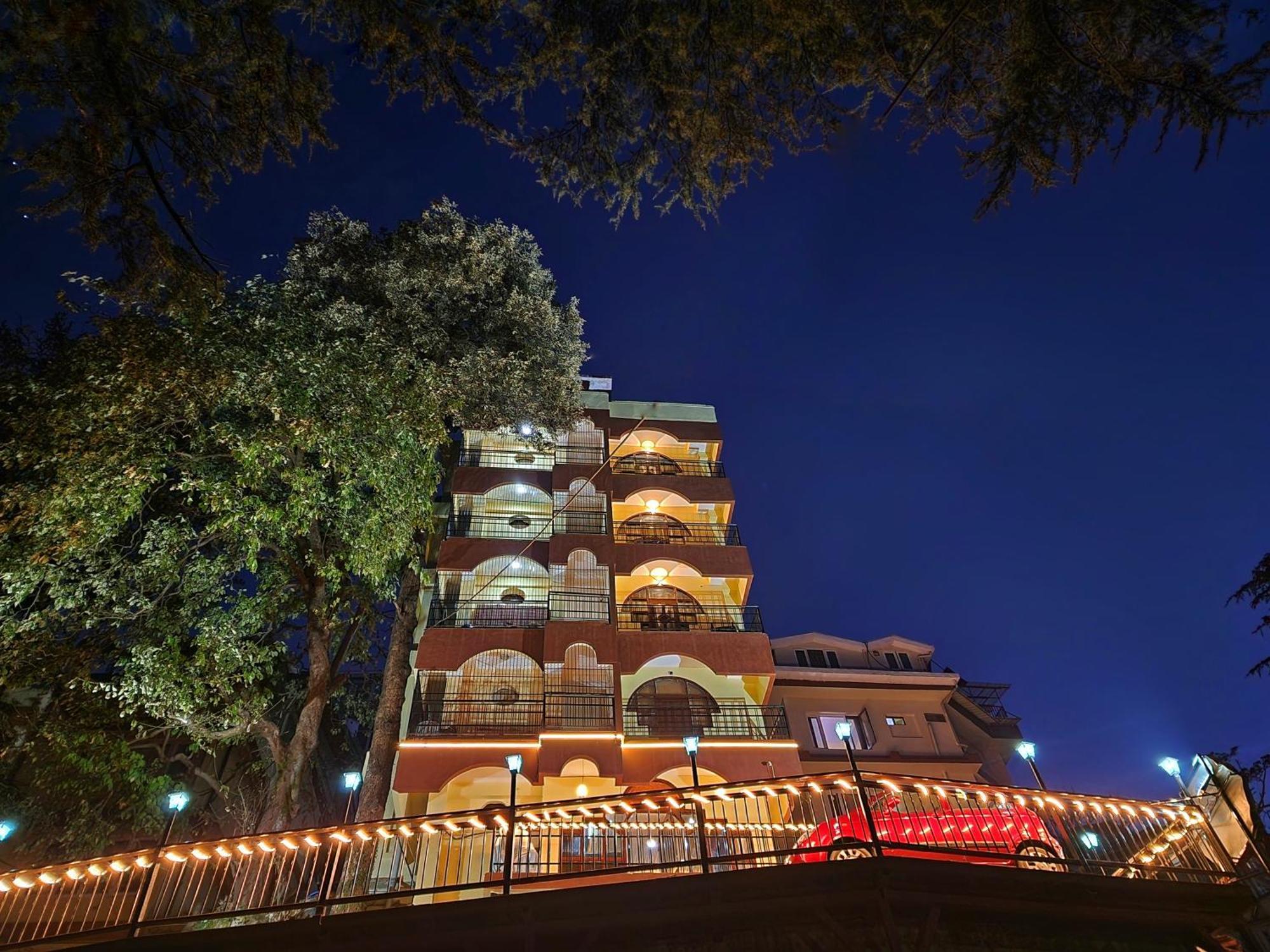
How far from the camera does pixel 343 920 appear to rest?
784 cm

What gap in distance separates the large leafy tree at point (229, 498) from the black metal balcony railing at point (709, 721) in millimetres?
7106

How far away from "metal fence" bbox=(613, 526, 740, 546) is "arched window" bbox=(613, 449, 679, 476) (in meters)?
1.92

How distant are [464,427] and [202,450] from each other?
781 cm

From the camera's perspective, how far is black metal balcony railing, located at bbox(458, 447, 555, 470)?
80.3 feet

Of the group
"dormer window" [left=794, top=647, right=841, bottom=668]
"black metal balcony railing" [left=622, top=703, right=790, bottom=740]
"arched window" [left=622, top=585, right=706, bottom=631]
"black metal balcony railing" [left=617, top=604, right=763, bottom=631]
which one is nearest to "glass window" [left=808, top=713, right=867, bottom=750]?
"dormer window" [left=794, top=647, right=841, bottom=668]

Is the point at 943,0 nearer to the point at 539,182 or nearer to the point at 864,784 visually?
the point at 539,182

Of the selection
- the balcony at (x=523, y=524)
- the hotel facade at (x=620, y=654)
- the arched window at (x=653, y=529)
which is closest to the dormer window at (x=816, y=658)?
the hotel facade at (x=620, y=654)

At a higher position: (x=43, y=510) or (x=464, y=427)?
(x=464, y=427)

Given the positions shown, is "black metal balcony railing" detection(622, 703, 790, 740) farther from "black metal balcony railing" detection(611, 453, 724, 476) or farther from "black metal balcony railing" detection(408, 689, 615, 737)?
"black metal balcony railing" detection(611, 453, 724, 476)

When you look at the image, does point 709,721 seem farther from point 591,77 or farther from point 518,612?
point 591,77

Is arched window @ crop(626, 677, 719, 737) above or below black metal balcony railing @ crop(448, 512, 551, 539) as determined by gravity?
below

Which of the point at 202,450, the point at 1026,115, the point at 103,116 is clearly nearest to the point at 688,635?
the point at 202,450

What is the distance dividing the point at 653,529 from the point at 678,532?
0.95 metres

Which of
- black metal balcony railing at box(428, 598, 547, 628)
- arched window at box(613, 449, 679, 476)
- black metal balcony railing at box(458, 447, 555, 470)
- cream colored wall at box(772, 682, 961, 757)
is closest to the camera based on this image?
black metal balcony railing at box(428, 598, 547, 628)
